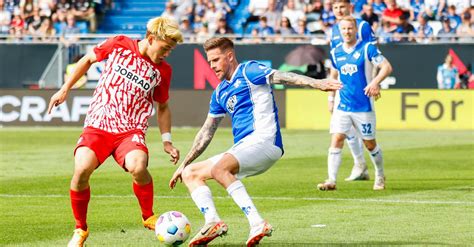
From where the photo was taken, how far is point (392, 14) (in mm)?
29812

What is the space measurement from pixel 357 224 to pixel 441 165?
26.0 ft

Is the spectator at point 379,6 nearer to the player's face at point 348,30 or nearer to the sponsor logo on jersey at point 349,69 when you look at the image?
the sponsor logo on jersey at point 349,69

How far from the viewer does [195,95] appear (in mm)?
28703

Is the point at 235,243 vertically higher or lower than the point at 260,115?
lower

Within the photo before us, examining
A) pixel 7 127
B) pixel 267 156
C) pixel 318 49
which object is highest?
pixel 267 156

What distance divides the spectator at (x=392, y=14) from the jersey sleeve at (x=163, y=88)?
787 inches

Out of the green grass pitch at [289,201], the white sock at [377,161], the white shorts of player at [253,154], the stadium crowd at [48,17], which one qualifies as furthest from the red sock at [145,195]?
the stadium crowd at [48,17]

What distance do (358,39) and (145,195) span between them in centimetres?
568

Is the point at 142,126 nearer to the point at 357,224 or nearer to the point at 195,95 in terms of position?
the point at 357,224

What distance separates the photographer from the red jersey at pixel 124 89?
10031 millimetres

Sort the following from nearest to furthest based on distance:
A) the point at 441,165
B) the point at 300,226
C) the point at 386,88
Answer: the point at 300,226
the point at 441,165
the point at 386,88

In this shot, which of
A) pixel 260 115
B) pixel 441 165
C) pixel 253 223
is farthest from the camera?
pixel 441 165

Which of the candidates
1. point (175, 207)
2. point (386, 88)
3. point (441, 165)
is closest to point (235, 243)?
point (175, 207)

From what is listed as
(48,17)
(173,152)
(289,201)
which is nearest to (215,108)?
(173,152)
